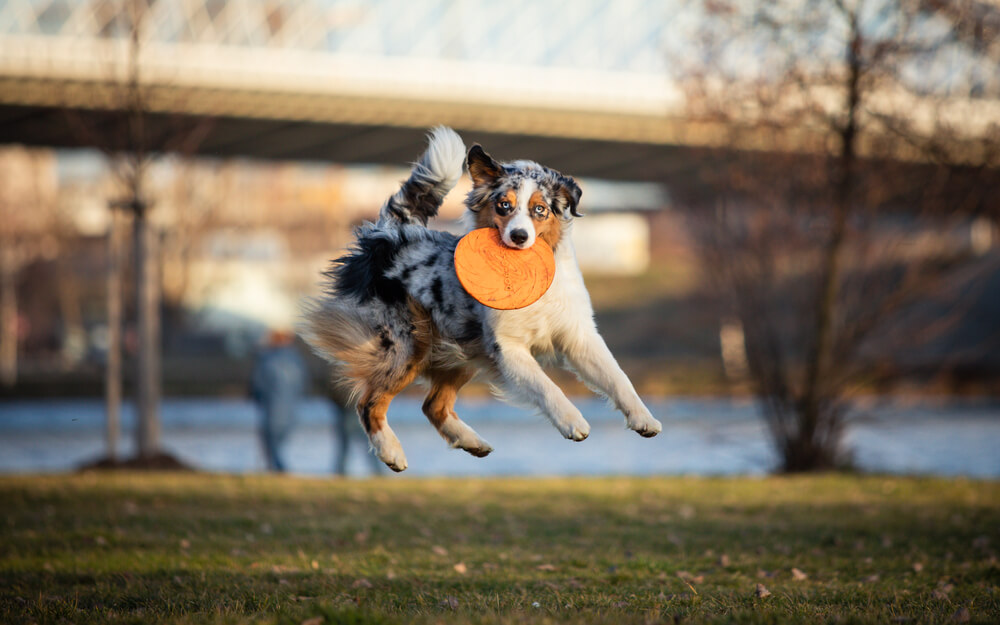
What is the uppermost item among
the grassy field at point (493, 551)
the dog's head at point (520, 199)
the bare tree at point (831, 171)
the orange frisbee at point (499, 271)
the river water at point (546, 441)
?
the bare tree at point (831, 171)

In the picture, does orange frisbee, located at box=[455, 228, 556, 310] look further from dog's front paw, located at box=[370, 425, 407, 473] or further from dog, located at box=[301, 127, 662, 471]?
dog's front paw, located at box=[370, 425, 407, 473]

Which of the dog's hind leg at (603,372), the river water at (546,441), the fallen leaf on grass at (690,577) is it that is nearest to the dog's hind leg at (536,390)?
the dog's hind leg at (603,372)

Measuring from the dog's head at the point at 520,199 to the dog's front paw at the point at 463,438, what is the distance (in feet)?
3.36

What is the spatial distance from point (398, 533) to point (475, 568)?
5.31 ft

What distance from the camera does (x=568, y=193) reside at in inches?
172

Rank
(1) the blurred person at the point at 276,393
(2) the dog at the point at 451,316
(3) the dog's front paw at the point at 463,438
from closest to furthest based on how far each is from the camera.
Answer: (2) the dog at the point at 451,316, (3) the dog's front paw at the point at 463,438, (1) the blurred person at the point at 276,393

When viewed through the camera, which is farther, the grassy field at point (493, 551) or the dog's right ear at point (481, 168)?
the grassy field at point (493, 551)

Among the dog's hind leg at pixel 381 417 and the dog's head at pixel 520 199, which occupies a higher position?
the dog's head at pixel 520 199

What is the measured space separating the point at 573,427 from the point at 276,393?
9614 millimetres

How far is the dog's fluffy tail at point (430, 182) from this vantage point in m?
4.70

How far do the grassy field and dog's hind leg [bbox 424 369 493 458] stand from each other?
85 cm

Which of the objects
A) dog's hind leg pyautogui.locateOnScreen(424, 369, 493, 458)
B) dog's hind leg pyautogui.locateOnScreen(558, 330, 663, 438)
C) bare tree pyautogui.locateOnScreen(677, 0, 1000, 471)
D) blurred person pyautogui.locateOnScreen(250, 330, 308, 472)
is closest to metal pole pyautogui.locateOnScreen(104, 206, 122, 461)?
blurred person pyautogui.locateOnScreen(250, 330, 308, 472)

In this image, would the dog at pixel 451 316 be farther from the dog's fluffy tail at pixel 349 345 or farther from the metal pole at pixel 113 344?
the metal pole at pixel 113 344

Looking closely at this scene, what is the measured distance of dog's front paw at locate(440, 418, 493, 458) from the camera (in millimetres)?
4688
